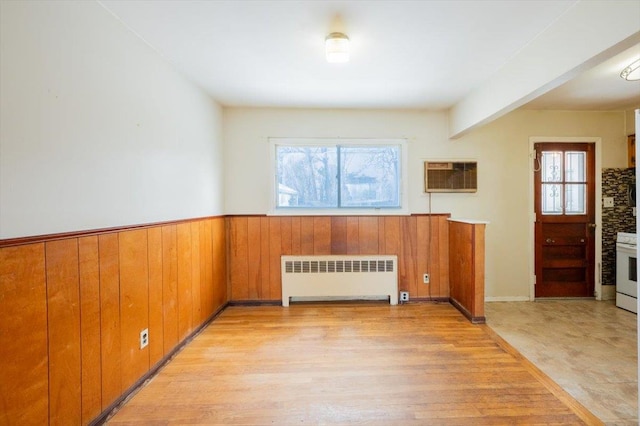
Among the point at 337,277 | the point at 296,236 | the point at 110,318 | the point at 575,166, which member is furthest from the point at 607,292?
the point at 110,318

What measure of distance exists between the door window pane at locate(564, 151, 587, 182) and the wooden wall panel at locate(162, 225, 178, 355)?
4837mm

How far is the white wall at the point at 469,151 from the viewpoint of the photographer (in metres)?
3.78

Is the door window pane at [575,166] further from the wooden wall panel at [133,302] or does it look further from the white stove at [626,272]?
the wooden wall panel at [133,302]

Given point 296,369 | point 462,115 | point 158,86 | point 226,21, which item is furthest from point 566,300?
point 158,86

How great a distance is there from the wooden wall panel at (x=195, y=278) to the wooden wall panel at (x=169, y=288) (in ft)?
0.96

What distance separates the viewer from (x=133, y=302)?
2000 mm

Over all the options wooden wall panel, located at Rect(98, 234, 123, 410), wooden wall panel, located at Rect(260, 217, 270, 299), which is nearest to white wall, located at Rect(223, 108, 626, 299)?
wooden wall panel, located at Rect(260, 217, 270, 299)

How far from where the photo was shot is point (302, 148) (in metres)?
3.82

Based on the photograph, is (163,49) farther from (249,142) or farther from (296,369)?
(296,369)

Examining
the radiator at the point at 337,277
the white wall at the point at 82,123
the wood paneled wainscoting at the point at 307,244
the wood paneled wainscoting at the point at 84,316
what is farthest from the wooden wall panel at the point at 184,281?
the radiator at the point at 337,277

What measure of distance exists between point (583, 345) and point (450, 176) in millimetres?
2146

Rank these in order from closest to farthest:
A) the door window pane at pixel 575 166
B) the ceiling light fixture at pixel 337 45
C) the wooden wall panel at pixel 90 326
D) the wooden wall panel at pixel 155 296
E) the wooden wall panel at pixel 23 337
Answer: the wooden wall panel at pixel 23 337, the wooden wall panel at pixel 90 326, the ceiling light fixture at pixel 337 45, the wooden wall panel at pixel 155 296, the door window pane at pixel 575 166

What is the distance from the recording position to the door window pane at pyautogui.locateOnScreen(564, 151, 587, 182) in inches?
153

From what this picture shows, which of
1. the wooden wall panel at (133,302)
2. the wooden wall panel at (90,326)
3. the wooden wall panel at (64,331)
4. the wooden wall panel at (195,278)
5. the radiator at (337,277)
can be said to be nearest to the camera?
the wooden wall panel at (64,331)
